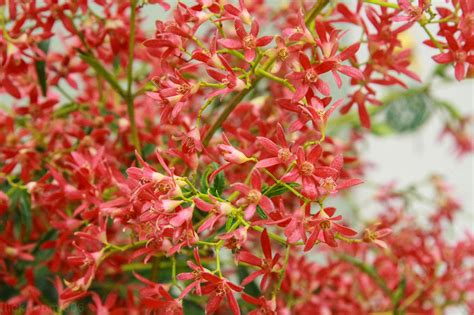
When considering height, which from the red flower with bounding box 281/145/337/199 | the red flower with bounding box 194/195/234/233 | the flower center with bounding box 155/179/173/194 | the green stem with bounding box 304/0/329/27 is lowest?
the red flower with bounding box 194/195/234/233

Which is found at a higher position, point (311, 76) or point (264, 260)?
point (311, 76)

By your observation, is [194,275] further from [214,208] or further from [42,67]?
[42,67]

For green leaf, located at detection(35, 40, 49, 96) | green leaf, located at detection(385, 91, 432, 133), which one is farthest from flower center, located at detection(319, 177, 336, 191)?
green leaf, located at detection(385, 91, 432, 133)

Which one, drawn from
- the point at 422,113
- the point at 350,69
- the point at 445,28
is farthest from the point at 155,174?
the point at 422,113

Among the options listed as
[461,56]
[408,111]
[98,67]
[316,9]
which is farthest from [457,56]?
[408,111]

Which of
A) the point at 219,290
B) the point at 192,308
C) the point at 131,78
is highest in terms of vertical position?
the point at 131,78

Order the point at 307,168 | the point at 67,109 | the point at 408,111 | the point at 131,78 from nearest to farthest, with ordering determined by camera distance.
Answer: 1. the point at 307,168
2. the point at 131,78
3. the point at 67,109
4. the point at 408,111

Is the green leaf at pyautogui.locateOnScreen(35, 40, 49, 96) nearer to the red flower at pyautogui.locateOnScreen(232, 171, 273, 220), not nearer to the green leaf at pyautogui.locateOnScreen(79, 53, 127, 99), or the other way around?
the green leaf at pyautogui.locateOnScreen(79, 53, 127, 99)
